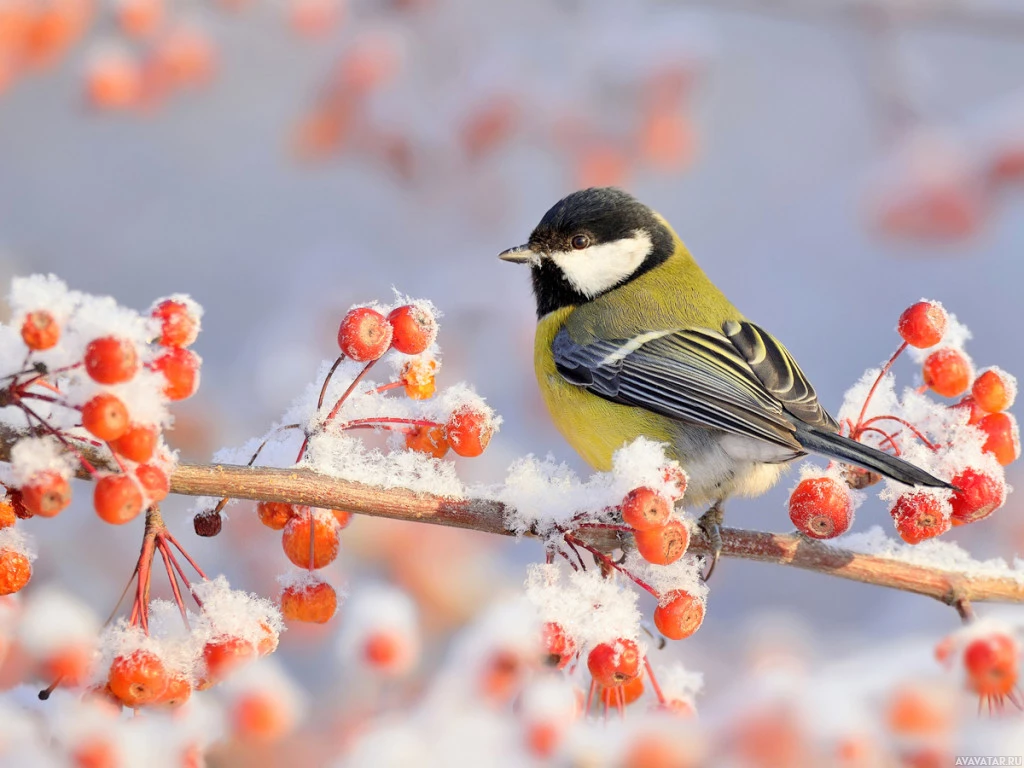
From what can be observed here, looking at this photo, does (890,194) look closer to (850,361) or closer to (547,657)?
(850,361)

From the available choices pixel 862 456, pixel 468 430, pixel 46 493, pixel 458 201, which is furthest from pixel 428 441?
pixel 458 201

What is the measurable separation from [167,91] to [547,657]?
305 cm

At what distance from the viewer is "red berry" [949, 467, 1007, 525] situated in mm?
1473

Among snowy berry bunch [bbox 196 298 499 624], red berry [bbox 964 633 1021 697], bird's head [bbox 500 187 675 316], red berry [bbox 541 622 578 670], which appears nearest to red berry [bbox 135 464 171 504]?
snowy berry bunch [bbox 196 298 499 624]

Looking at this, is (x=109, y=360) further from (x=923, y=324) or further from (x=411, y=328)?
(x=923, y=324)

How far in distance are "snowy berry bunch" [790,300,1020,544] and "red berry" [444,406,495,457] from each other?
476mm

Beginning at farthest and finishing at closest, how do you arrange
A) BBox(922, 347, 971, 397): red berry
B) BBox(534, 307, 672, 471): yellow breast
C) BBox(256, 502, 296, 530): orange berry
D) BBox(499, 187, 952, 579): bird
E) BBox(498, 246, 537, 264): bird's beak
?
1. BBox(498, 246, 537, 264): bird's beak
2. BBox(534, 307, 672, 471): yellow breast
3. BBox(499, 187, 952, 579): bird
4. BBox(922, 347, 971, 397): red berry
5. BBox(256, 502, 296, 530): orange berry

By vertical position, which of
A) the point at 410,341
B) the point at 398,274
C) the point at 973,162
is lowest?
the point at 410,341

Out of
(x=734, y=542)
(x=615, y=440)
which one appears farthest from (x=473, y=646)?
(x=615, y=440)

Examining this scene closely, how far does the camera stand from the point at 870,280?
6.15m

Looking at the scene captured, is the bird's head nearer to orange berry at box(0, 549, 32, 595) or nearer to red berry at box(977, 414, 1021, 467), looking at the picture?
red berry at box(977, 414, 1021, 467)

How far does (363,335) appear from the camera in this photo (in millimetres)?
1354

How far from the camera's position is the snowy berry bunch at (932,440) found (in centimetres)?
148

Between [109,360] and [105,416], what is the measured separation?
0.19 ft
